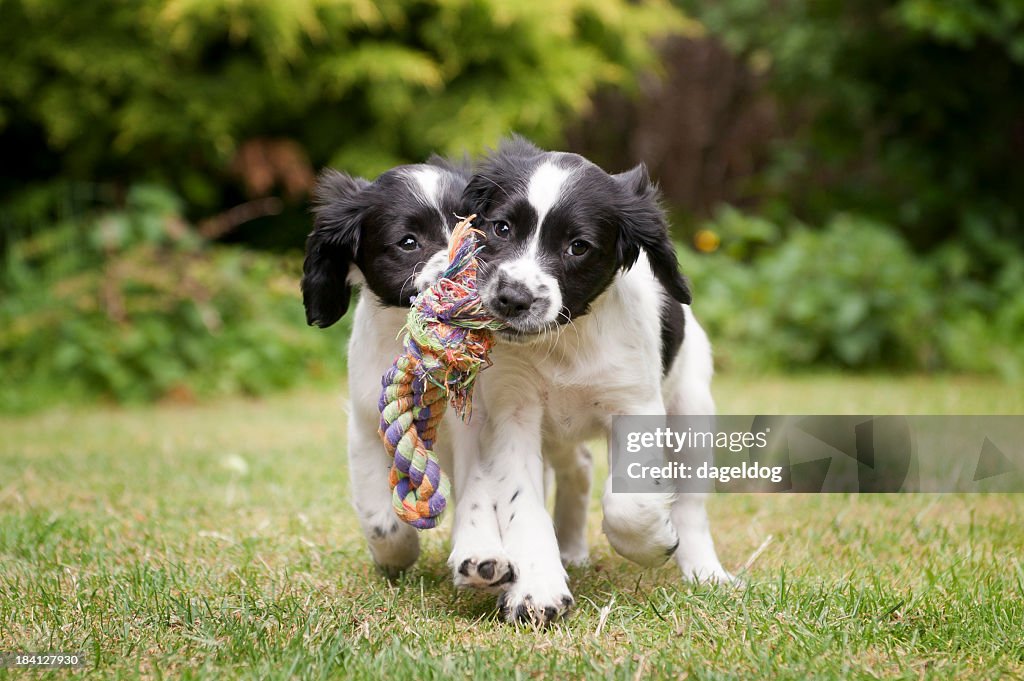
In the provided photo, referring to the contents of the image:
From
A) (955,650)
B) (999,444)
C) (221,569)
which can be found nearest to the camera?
(955,650)

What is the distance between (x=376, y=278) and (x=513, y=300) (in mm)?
531

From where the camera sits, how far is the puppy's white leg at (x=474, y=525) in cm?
263

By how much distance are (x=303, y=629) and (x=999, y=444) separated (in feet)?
12.2

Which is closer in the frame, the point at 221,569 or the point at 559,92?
the point at 221,569

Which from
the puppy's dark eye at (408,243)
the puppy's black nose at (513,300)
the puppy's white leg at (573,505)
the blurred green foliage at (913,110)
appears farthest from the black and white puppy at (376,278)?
the blurred green foliage at (913,110)

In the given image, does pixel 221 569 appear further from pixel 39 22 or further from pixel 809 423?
pixel 39 22

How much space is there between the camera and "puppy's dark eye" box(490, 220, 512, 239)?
110 inches

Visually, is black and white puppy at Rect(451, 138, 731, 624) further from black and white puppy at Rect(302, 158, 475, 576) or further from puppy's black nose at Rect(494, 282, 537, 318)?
black and white puppy at Rect(302, 158, 475, 576)

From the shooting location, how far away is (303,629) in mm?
2395

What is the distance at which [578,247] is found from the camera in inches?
110

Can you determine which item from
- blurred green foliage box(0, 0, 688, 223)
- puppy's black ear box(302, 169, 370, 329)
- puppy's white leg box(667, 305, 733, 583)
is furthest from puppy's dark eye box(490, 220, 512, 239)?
blurred green foliage box(0, 0, 688, 223)

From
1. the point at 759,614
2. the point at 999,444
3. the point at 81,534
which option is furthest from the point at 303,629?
the point at 999,444

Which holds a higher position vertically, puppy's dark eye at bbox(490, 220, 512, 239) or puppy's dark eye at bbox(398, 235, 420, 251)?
puppy's dark eye at bbox(490, 220, 512, 239)

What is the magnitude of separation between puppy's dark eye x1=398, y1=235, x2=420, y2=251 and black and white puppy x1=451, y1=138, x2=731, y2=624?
0.52 ft
